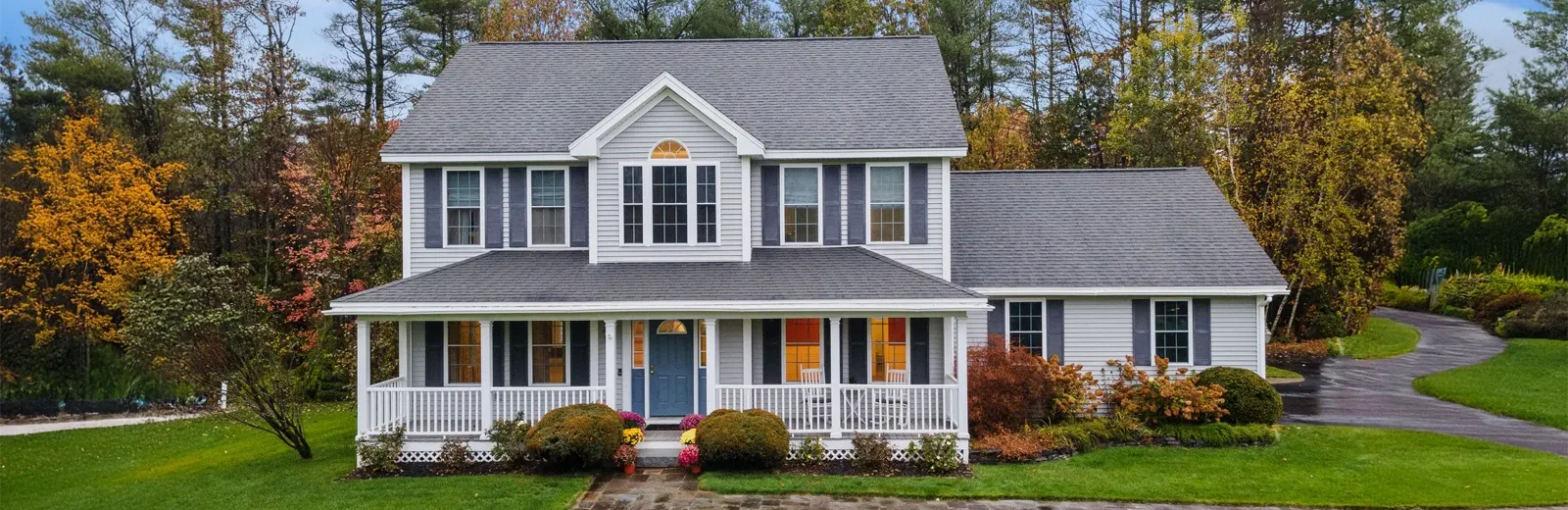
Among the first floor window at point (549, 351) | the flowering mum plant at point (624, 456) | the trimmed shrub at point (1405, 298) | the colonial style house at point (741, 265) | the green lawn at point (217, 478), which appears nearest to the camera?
the green lawn at point (217, 478)

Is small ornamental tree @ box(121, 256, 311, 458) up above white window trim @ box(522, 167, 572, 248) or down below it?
below

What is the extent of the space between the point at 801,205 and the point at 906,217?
6.58 ft

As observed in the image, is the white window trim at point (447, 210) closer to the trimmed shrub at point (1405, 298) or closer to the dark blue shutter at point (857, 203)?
the dark blue shutter at point (857, 203)

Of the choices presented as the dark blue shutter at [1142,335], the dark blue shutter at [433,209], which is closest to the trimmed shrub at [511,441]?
the dark blue shutter at [433,209]

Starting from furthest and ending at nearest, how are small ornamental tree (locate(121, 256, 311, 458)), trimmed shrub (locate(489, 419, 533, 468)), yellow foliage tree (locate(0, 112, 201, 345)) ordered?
1. yellow foliage tree (locate(0, 112, 201, 345))
2. small ornamental tree (locate(121, 256, 311, 458))
3. trimmed shrub (locate(489, 419, 533, 468))

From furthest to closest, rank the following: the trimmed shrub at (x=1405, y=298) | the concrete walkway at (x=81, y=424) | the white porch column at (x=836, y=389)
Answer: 1. the trimmed shrub at (x=1405, y=298)
2. the concrete walkway at (x=81, y=424)
3. the white porch column at (x=836, y=389)

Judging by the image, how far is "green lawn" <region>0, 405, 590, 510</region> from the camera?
12695 mm

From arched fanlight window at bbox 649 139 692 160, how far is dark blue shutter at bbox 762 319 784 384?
343cm

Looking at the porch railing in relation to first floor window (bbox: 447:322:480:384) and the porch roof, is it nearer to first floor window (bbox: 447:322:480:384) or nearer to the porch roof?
the porch roof

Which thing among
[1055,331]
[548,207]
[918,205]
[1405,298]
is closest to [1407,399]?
[1055,331]

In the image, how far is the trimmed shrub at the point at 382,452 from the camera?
14133mm

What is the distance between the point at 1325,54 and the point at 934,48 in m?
21.7

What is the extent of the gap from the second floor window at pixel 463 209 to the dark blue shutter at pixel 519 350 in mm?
2065

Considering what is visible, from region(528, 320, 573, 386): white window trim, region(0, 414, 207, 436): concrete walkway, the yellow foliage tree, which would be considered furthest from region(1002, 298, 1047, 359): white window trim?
the yellow foliage tree
